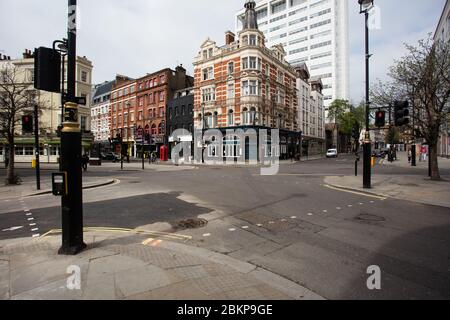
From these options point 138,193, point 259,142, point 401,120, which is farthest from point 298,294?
point 259,142

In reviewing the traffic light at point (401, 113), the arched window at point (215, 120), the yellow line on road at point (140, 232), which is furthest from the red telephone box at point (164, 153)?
the yellow line on road at point (140, 232)

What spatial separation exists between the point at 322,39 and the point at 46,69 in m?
92.3

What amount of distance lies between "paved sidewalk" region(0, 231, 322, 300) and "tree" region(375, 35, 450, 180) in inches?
580

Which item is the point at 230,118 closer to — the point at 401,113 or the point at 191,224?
the point at 401,113

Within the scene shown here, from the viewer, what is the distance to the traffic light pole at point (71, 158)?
173 inches

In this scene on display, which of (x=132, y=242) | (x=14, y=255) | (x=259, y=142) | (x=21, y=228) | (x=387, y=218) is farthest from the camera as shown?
(x=259, y=142)

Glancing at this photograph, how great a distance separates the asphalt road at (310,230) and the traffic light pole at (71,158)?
207 centimetres

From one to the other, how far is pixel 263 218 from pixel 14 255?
533 cm

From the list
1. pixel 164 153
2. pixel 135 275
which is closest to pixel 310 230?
pixel 135 275

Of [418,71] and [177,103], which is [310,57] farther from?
[418,71]

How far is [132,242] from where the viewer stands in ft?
17.1

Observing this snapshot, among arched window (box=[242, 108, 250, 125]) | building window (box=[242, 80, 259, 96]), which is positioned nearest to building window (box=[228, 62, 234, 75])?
building window (box=[242, 80, 259, 96])

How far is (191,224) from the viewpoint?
21.8 ft

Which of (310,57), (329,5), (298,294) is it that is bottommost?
(298,294)
